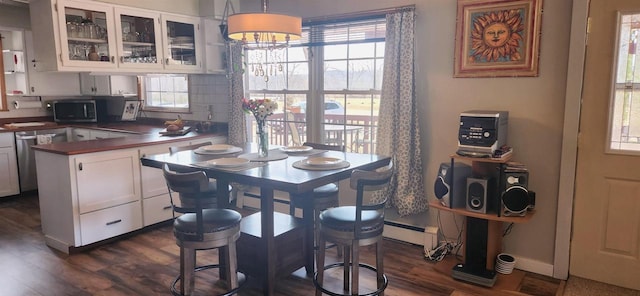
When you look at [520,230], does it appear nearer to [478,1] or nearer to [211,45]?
[478,1]

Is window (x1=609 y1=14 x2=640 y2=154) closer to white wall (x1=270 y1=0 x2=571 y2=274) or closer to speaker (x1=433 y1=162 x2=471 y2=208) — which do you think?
white wall (x1=270 y1=0 x2=571 y2=274)

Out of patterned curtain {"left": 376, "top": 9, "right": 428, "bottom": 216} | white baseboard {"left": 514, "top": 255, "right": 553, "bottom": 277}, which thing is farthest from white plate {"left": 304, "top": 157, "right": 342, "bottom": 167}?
white baseboard {"left": 514, "top": 255, "right": 553, "bottom": 277}

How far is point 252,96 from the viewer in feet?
15.8

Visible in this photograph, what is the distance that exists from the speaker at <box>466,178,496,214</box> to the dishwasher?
4975mm

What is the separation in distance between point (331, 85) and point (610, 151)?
2.32 meters

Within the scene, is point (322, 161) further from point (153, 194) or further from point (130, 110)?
point (130, 110)

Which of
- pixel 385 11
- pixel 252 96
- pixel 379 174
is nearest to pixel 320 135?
pixel 252 96

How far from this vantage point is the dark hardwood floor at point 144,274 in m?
2.85

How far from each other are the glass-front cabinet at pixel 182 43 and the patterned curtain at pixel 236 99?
401 millimetres

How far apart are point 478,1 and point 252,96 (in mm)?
2603

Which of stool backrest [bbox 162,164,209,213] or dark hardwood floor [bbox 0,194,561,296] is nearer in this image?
stool backrest [bbox 162,164,209,213]

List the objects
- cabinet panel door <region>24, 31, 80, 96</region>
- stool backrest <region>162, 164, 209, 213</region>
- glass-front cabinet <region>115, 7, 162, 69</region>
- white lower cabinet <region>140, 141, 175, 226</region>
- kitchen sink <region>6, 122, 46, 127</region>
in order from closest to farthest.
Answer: stool backrest <region>162, 164, 209, 213</region>
white lower cabinet <region>140, 141, 175, 226</region>
glass-front cabinet <region>115, 7, 162, 69</region>
kitchen sink <region>6, 122, 46, 127</region>
cabinet panel door <region>24, 31, 80, 96</region>

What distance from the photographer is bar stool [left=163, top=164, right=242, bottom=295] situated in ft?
7.52

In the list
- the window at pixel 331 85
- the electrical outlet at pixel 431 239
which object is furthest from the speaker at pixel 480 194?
the window at pixel 331 85
